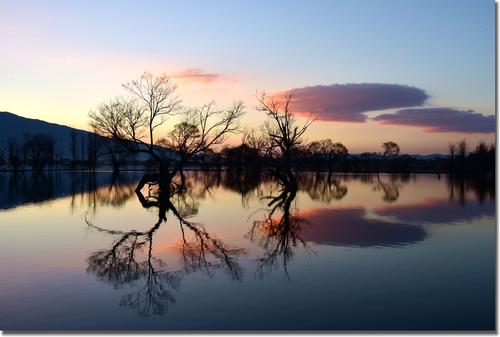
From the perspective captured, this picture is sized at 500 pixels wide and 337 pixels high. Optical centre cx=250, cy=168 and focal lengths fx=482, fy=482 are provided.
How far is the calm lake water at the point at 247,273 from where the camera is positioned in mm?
7148

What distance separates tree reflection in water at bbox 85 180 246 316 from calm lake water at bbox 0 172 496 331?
30mm

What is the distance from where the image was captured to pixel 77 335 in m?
6.53

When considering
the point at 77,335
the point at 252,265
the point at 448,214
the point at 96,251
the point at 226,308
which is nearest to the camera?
the point at 77,335

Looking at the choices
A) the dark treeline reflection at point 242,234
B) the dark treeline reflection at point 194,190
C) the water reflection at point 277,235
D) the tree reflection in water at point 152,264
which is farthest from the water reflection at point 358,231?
the dark treeline reflection at point 194,190

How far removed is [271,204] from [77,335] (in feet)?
65.8

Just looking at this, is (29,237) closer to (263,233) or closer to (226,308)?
(263,233)

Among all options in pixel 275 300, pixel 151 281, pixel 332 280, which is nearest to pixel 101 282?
pixel 151 281

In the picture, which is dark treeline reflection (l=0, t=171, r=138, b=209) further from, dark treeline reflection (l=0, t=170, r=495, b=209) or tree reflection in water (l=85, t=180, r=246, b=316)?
tree reflection in water (l=85, t=180, r=246, b=316)

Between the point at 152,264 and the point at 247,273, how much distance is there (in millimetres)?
2350

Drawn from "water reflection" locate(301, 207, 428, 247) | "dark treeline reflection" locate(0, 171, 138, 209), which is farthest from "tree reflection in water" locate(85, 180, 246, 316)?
"dark treeline reflection" locate(0, 171, 138, 209)

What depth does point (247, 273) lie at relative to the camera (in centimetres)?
991

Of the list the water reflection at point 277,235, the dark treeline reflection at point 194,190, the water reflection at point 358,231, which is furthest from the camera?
the dark treeline reflection at point 194,190

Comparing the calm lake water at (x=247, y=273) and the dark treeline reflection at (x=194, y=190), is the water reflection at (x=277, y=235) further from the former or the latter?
the dark treeline reflection at (x=194, y=190)

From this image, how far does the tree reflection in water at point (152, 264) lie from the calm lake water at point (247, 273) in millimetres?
30
